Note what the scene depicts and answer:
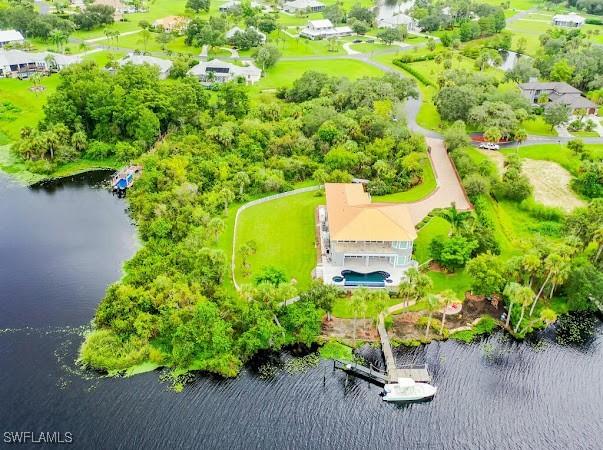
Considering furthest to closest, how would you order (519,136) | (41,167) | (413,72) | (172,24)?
(172,24)
(413,72)
(519,136)
(41,167)

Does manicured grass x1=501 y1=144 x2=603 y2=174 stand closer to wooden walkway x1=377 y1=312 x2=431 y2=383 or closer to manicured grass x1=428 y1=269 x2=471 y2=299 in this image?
manicured grass x1=428 y1=269 x2=471 y2=299

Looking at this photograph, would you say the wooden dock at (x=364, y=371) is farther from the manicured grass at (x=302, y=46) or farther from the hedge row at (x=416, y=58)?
the manicured grass at (x=302, y=46)

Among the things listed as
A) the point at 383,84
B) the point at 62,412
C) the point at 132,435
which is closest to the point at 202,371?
the point at 132,435

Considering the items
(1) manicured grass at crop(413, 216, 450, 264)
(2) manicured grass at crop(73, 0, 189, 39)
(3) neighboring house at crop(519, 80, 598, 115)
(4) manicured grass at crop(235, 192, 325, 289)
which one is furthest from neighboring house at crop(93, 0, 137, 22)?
(1) manicured grass at crop(413, 216, 450, 264)

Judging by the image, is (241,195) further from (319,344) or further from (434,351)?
(434,351)

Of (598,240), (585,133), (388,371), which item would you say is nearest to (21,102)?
(388,371)

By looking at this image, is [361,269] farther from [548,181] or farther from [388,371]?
[548,181]
